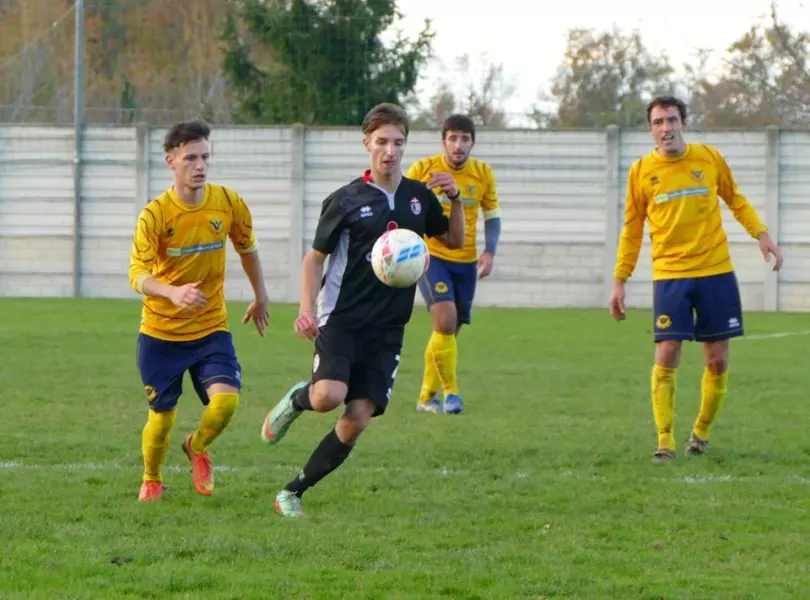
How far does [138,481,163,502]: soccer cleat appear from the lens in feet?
22.0

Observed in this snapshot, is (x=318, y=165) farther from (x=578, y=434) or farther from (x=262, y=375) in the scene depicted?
(x=578, y=434)

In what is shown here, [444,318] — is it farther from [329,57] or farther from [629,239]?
[329,57]

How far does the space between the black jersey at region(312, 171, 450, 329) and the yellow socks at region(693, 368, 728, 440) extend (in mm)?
2595

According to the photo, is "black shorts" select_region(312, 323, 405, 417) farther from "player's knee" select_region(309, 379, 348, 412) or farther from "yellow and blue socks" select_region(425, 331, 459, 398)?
"yellow and blue socks" select_region(425, 331, 459, 398)

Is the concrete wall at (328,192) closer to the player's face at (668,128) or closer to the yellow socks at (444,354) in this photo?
the yellow socks at (444,354)

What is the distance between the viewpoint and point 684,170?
834cm

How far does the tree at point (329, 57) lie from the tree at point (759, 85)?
9.11 m

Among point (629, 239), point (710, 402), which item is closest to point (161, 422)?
point (629, 239)

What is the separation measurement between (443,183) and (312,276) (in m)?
0.71

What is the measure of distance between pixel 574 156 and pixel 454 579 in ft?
76.2

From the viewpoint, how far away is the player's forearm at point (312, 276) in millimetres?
6305

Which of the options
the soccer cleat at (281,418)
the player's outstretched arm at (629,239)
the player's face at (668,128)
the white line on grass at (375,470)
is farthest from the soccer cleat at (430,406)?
the soccer cleat at (281,418)

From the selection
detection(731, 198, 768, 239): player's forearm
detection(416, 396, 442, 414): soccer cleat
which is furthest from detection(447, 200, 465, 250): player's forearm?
detection(416, 396, 442, 414): soccer cleat

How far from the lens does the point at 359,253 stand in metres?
6.47
